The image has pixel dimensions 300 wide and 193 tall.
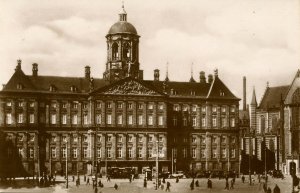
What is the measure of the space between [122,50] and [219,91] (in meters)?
10.6

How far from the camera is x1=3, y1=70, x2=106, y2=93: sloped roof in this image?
2554 inches

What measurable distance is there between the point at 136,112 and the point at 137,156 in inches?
159

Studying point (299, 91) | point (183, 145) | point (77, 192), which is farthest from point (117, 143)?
point (77, 192)

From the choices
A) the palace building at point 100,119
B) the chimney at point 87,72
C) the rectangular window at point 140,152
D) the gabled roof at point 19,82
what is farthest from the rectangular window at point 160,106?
the gabled roof at point 19,82

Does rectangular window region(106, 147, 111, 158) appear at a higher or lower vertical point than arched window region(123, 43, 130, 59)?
lower

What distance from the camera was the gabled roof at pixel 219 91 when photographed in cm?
7050

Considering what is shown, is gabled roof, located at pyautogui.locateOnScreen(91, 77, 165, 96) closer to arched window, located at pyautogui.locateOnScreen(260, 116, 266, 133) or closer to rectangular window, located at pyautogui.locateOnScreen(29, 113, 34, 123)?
rectangular window, located at pyautogui.locateOnScreen(29, 113, 34, 123)

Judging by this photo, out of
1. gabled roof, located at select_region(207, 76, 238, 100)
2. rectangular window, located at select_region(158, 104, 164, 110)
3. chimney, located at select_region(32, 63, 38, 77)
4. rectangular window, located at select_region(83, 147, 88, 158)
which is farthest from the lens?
gabled roof, located at select_region(207, 76, 238, 100)

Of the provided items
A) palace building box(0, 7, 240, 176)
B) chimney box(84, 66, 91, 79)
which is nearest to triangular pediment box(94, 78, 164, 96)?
palace building box(0, 7, 240, 176)

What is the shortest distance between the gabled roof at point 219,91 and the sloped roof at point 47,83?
10616 mm

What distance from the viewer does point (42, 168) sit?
64.6 metres

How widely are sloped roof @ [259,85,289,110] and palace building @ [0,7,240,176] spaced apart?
10.4m

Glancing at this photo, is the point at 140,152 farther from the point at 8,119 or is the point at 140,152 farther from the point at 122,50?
the point at 8,119

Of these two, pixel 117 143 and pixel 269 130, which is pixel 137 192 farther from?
pixel 269 130
